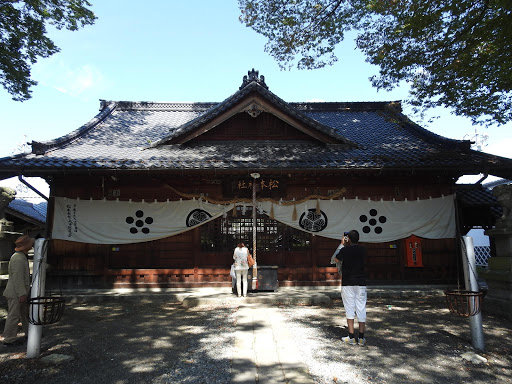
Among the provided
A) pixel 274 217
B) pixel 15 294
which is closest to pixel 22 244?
pixel 15 294

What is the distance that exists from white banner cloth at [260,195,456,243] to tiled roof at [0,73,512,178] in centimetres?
133

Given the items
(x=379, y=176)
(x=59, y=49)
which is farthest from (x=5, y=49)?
(x=379, y=176)

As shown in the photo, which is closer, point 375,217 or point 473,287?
point 473,287

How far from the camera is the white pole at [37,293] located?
4.72 m

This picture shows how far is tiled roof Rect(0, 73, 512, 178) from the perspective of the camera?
8.91m

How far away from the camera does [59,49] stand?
11.1 metres

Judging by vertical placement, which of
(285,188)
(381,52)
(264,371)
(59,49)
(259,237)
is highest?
(59,49)

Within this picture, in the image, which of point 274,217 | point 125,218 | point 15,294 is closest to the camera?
point 15,294

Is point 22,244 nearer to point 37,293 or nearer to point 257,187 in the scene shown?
point 37,293

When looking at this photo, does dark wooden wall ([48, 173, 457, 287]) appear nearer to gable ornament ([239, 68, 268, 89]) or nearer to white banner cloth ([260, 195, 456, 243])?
white banner cloth ([260, 195, 456, 243])

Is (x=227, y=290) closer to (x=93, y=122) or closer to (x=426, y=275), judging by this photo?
(x=426, y=275)

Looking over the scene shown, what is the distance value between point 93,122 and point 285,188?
922 cm

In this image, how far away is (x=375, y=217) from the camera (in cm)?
979

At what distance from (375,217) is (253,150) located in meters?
4.62
